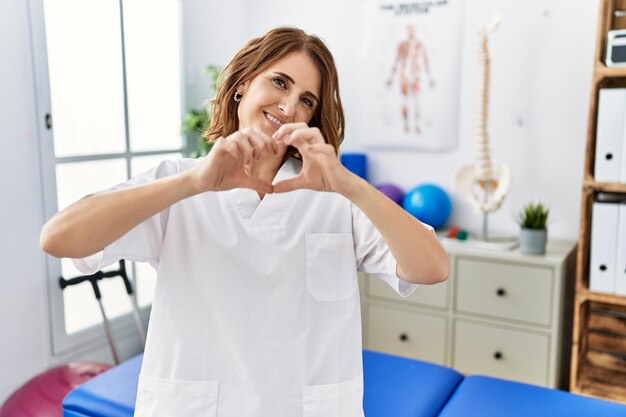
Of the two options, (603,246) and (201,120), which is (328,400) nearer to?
(603,246)

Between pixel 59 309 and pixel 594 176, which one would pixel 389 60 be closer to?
pixel 594 176

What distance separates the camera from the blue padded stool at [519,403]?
1.62 meters

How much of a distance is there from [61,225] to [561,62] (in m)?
2.32

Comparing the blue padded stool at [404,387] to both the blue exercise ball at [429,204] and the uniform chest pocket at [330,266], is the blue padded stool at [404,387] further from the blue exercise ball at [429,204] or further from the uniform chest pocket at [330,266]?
the blue exercise ball at [429,204]

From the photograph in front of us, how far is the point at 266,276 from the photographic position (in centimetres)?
110

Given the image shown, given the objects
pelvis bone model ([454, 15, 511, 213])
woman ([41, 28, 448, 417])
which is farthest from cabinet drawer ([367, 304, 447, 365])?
woman ([41, 28, 448, 417])

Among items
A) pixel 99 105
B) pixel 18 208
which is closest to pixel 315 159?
pixel 18 208

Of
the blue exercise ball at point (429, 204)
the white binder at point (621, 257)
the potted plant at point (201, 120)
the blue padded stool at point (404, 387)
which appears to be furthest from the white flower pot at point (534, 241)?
the potted plant at point (201, 120)

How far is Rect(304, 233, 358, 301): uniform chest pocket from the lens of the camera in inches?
44.0

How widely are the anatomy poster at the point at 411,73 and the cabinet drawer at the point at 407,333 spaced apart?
821 mm

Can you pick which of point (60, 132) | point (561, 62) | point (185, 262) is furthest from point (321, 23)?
point (185, 262)

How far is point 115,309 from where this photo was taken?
283 centimetres

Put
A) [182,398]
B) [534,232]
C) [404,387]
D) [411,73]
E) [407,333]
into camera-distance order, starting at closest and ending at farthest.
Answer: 1. [182,398]
2. [404,387]
3. [534,232]
4. [407,333]
5. [411,73]

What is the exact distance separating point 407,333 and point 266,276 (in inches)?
68.2
